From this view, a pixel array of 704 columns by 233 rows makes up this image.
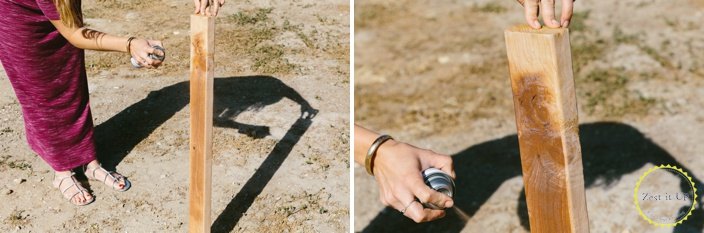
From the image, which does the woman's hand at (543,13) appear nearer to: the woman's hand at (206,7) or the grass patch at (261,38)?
the woman's hand at (206,7)

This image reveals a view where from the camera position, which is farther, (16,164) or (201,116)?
(16,164)

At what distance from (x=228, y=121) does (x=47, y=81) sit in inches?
62.0

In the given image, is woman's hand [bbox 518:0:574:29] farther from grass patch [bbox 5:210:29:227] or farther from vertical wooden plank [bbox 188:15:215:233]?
grass patch [bbox 5:210:29:227]

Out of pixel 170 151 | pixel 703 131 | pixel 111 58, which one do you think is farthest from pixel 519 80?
pixel 111 58

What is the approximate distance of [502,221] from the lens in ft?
13.2

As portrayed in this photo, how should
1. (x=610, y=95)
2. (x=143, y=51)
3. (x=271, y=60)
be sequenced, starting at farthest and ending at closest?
(x=271, y=60) → (x=610, y=95) → (x=143, y=51)

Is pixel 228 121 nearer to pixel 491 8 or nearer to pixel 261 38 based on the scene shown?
pixel 261 38

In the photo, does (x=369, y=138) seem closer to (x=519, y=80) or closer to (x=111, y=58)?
(x=519, y=80)

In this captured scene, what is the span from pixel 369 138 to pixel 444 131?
9.63 feet

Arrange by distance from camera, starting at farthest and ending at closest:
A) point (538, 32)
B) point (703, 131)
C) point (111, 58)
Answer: point (111, 58)
point (703, 131)
point (538, 32)

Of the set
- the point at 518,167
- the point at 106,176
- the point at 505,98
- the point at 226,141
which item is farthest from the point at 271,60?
the point at 518,167

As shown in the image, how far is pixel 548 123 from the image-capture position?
1.68 m

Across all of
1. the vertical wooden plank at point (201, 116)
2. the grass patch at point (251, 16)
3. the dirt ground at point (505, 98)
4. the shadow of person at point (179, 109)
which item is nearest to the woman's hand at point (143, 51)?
the vertical wooden plank at point (201, 116)

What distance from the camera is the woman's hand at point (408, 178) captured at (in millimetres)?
1945
